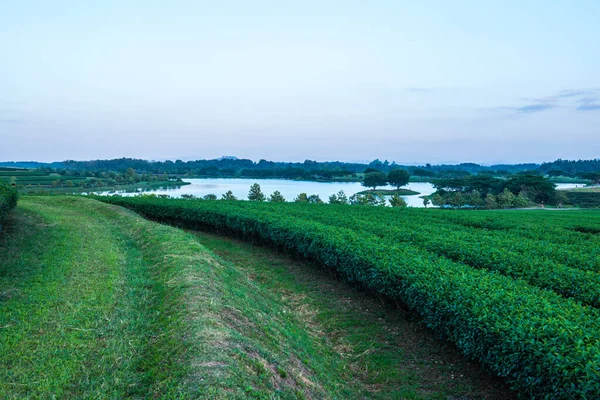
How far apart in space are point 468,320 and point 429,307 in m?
1.04

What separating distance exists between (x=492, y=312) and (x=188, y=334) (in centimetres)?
410

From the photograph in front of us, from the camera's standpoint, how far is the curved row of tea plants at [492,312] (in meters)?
4.00

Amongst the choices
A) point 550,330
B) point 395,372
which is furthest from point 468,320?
point 395,372

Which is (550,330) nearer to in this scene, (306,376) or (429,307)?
(429,307)

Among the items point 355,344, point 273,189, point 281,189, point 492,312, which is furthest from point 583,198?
point 492,312

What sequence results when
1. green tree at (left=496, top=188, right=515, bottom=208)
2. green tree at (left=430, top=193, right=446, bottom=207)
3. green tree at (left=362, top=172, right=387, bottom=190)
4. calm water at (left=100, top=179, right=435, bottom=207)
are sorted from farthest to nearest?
green tree at (left=362, top=172, right=387, bottom=190)
green tree at (left=430, top=193, right=446, bottom=207)
calm water at (left=100, top=179, right=435, bottom=207)
green tree at (left=496, top=188, right=515, bottom=208)

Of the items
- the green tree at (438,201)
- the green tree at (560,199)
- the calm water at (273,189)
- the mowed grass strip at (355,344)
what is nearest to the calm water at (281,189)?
the calm water at (273,189)

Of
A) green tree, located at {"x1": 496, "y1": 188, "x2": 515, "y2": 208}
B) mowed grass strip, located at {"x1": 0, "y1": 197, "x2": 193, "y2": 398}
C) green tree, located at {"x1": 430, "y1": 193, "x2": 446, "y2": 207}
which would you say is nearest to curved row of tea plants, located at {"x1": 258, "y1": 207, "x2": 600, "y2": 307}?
mowed grass strip, located at {"x1": 0, "y1": 197, "x2": 193, "y2": 398}

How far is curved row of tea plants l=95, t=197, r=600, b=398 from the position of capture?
400 cm

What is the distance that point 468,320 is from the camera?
5.31m

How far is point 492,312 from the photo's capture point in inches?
206

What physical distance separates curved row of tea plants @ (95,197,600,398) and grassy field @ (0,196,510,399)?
77cm

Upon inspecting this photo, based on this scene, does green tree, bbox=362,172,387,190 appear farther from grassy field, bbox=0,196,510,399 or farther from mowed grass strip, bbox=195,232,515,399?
mowed grass strip, bbox=195,232,515,399

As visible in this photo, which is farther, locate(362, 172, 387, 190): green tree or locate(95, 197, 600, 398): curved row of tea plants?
locate(362, 172, 387, 190): green tree
